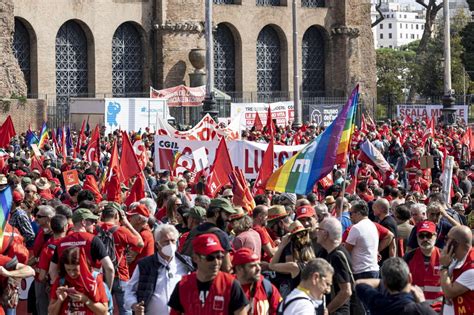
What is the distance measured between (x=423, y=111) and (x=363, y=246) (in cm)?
3142

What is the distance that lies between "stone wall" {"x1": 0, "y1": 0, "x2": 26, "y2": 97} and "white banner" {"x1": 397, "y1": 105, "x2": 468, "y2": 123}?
13.6 m

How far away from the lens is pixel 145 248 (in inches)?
436

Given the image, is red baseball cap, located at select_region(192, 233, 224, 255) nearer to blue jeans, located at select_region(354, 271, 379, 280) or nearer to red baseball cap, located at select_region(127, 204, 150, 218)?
blue jeans, located at select_region(354, 271, 379, 280)

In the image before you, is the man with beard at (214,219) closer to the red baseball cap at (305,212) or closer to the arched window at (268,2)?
the red baseball cap at (305,212)

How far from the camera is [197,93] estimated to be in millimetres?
42969

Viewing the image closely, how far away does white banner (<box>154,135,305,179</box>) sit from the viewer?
19188mm

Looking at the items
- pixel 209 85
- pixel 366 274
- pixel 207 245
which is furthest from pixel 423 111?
pixel 207 245

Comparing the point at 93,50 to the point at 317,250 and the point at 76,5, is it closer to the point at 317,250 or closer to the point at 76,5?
the point at 76,5

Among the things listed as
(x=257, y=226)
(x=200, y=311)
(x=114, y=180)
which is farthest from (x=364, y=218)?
(x=114, y=180)

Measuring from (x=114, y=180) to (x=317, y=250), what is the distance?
6.54 m

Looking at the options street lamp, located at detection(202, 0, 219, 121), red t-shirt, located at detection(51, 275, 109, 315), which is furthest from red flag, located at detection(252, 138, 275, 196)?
street lamp, located at detection(202, 0, 219, 121)

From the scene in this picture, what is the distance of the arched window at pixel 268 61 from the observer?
167 feet

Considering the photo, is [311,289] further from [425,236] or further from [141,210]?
[141,210]

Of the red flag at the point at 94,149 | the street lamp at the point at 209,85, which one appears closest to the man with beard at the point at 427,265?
the red flag at the point at 94,149
